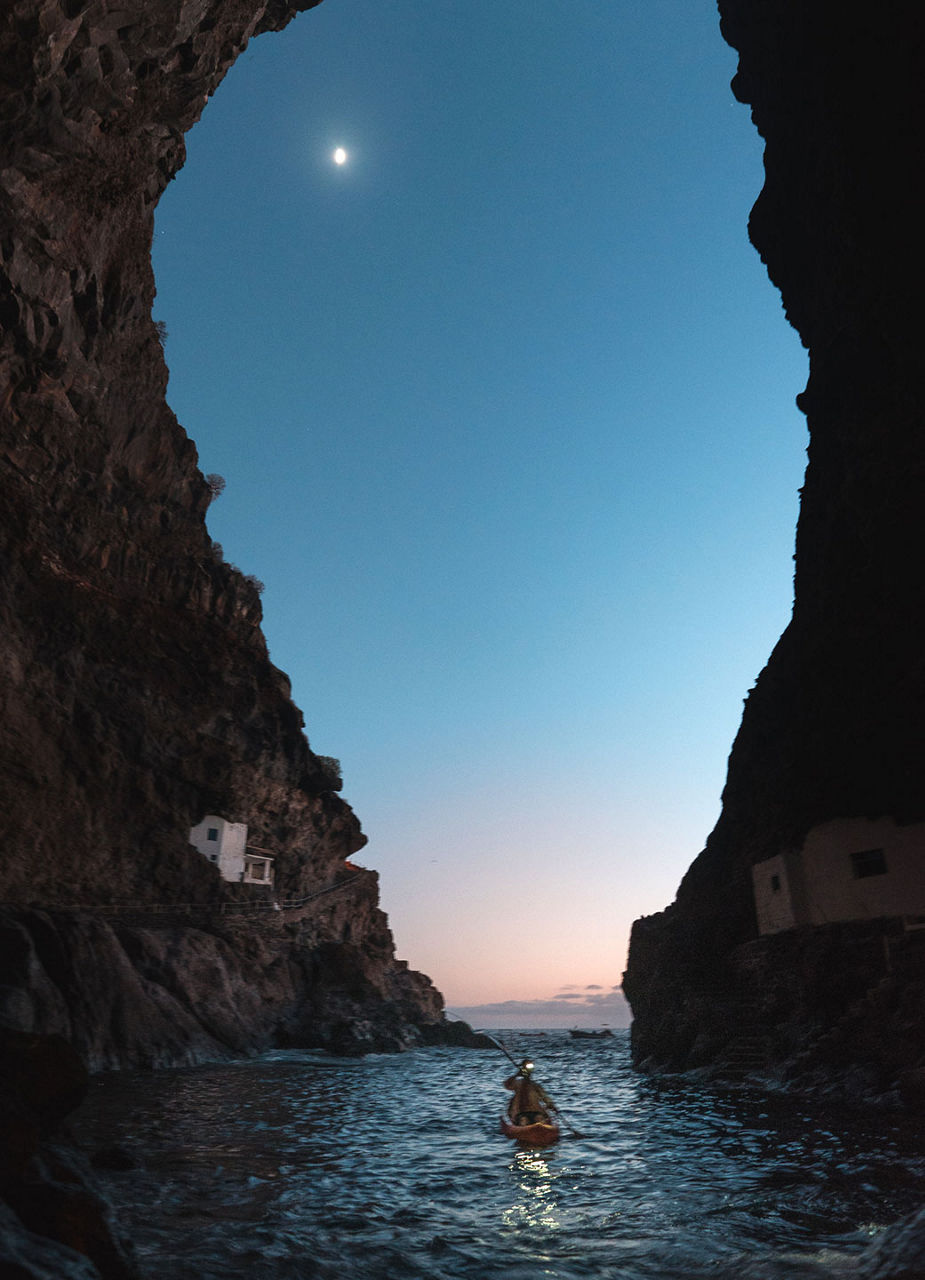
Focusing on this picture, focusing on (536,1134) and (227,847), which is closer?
(536,1134)

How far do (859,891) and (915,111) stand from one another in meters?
21.9

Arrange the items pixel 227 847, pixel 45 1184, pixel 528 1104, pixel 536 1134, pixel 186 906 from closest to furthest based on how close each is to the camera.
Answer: pixel 45 1184 < pixel 536 1134 < pixel 528 1104 < pixel 186 906 < pixel 227 847

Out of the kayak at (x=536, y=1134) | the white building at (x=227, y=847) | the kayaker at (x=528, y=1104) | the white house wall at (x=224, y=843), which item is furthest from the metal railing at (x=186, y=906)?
the kayak at (x=536, y=1134)

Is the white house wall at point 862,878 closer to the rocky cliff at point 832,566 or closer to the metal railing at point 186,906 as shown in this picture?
the rocky cliff at point 832,566

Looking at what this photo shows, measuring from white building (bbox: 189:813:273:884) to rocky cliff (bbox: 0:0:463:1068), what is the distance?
1224 millimetres

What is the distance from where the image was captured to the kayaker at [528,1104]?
17.3 metres

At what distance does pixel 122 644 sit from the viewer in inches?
1697

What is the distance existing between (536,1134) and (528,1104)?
1113mm

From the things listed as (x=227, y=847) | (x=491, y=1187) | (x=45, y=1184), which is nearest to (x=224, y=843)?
(x=227, y=847)

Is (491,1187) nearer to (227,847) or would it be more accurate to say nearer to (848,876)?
(848,876)

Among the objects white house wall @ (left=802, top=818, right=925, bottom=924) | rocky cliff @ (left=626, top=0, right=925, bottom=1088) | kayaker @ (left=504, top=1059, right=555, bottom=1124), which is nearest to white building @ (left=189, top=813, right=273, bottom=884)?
rocky cliff @ (left=626, top=0, right=925, bottom=1088)

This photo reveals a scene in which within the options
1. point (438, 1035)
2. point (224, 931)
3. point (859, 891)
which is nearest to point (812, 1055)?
point (859, 891)

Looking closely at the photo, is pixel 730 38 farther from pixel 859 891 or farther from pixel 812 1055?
pixel 812 1055

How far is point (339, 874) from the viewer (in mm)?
62062
